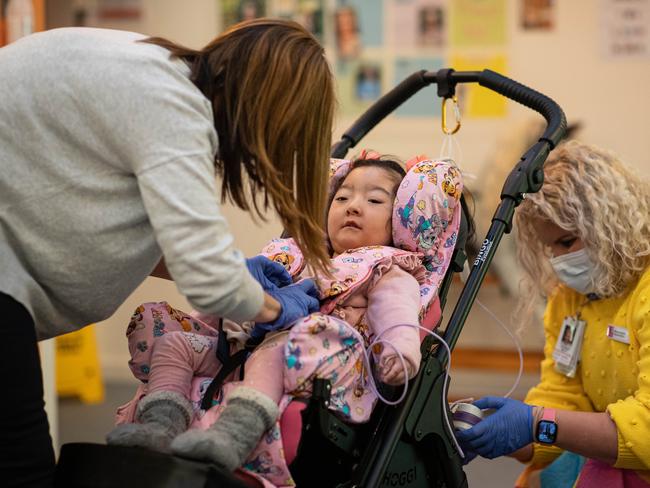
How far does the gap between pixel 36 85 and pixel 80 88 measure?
0.24 feet

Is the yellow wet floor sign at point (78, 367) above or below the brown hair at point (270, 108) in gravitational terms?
below

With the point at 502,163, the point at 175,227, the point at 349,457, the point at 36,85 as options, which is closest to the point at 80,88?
the point at 36,85

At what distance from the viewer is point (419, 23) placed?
15.4 ft

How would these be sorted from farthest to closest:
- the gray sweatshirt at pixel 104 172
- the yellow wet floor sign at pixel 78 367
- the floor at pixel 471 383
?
1. the yellow wet floor sign at pixel 78 367
2. the floor at pixel 471 383
3. the gray sweatshirt at pixel 104 172

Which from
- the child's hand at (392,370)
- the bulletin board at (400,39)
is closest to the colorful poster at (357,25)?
the bulletin board at (400,39)

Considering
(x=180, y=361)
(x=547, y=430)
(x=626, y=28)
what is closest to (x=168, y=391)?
(x=180, y=361)

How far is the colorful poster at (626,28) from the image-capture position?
14.8 feet

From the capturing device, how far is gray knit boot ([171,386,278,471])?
1.35 m

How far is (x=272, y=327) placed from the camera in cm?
160

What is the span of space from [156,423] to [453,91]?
3.66 ft

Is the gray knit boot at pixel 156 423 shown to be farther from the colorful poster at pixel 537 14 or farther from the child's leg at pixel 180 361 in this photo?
the colorful poster at pixel 537 14

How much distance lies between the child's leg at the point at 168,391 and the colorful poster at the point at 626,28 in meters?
3.47

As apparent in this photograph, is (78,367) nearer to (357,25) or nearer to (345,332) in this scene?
(357,25)

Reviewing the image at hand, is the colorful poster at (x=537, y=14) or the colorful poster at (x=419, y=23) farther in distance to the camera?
the colorful poster at (x=419, y=23)
